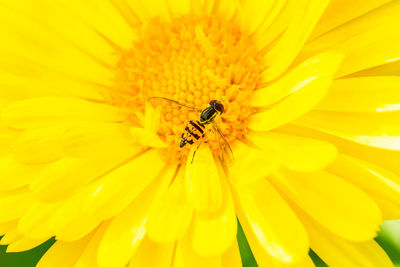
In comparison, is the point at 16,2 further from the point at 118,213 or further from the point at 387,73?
the point at 387,73

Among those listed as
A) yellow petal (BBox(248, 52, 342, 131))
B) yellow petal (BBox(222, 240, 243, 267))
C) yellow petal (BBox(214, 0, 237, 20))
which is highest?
yellow petal (BBox(214, 0, 237, 20))

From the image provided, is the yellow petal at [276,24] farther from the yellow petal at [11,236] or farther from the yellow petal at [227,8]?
the yellow petal at [11,236]

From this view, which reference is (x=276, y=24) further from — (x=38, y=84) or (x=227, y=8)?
(x=38, y=84)

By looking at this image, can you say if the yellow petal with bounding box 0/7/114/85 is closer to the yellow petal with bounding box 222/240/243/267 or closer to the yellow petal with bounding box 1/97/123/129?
the yellow petal with bounding box 1/97/123/129

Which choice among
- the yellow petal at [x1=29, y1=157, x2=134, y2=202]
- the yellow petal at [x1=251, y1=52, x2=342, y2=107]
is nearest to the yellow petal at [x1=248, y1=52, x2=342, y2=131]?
the yellow petal at [x1=251, y1=52, x2=342, y2=107]

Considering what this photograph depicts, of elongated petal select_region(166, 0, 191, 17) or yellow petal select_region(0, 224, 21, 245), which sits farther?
elongated petal select_region(166, 0, 191, 17)

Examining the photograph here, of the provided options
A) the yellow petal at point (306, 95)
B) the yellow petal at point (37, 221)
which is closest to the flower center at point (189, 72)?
the yellow petal at point (306, 95)

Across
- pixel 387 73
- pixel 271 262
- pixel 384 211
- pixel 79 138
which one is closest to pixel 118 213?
pixel 79 138

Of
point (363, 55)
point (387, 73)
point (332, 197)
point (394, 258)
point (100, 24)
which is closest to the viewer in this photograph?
point (332, 197)

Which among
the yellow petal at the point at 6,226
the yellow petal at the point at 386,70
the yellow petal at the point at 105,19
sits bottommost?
the yellow petal at the point at 386,70
